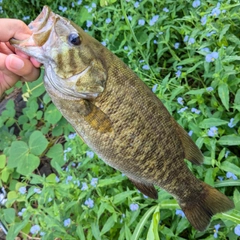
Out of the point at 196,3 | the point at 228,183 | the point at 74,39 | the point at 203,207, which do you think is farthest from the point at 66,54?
the point at 196,3

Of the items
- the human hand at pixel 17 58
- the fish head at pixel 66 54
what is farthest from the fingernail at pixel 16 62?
the fish head at pixel 66 54

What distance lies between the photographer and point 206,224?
1.85 metres

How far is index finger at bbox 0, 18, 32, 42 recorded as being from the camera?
1.76m

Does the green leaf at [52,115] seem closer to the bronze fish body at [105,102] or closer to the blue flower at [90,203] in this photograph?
the blue flower at [90,203]

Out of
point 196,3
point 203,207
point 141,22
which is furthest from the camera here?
point 141,22

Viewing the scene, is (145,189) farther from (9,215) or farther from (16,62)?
(9,215)

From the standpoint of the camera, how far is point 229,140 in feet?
7.38

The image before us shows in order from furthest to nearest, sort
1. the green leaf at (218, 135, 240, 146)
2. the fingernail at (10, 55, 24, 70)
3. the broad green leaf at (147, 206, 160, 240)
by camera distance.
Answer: the green leaf at (218, 135, 240, 146) < the broad green leaf at (147, 206, 160, 240) < the fingernail at (10, 55, 24, 70)

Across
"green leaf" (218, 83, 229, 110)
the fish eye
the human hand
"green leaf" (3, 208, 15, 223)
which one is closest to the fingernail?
the human hand

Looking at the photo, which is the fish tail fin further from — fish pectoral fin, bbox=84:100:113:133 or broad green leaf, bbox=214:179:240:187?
fish pectoral fin, bbox=84:100:113:133

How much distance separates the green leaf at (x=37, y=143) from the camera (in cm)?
383

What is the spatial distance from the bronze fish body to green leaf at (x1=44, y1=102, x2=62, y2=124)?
2344mm

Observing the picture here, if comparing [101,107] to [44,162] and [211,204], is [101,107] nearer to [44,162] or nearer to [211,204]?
[211,204]

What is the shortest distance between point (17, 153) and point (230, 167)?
239cm
